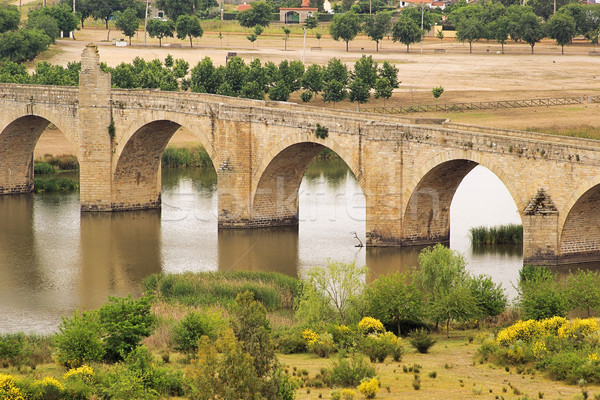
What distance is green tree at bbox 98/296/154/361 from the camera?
2784 cm

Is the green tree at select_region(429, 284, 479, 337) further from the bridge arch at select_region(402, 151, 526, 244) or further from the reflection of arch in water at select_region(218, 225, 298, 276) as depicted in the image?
the bridge arch at select_region(402, 151, 526, 244)

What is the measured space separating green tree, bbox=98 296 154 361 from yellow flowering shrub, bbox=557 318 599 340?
1100 cm

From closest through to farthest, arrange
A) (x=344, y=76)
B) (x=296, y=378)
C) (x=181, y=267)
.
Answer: (x=296, y=378) < (x=181, y=267) < (x=344, y=76)

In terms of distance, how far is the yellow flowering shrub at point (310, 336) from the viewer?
94.6 feet

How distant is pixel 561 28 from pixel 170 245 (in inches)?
2374

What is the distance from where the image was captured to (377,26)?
99.8 m

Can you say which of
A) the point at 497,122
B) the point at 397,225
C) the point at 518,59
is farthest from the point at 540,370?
A: the point at 518,59

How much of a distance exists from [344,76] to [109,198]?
28.2 m

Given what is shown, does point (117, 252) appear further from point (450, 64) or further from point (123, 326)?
point (450, 64)

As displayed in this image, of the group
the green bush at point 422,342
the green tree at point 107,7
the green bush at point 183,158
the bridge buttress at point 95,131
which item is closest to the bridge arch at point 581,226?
the green bush at point 422,342

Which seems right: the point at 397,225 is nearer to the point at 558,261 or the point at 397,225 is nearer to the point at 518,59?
the point at 558,261

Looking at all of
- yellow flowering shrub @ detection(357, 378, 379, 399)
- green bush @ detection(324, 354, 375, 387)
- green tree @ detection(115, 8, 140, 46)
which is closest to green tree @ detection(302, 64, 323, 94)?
green tree @ detection(115, 8, 140, 46)

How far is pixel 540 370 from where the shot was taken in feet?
86.6

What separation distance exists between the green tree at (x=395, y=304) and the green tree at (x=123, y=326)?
266 inches
